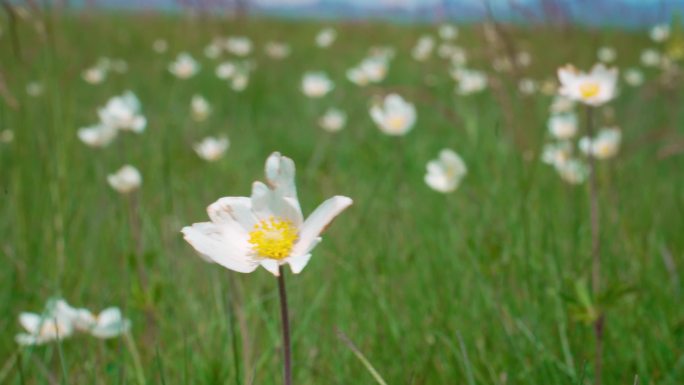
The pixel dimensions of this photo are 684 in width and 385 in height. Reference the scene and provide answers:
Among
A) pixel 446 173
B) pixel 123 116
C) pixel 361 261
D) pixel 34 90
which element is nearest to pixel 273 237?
pixel 361 261

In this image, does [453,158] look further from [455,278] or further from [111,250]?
[111,250]

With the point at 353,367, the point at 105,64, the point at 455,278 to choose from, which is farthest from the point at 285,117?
the point at 353,367

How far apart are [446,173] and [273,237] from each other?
1338 mm

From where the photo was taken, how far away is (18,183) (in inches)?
70.6

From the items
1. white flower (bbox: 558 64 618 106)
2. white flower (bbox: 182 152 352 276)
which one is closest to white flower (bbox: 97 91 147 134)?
white flower (bbox: 558 64 618 106)

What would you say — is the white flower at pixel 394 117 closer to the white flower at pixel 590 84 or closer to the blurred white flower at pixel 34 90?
the white flower at pixel 590 84

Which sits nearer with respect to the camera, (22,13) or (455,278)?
(455,278)

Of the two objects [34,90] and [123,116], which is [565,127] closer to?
[123,116]

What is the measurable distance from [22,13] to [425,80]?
349cm

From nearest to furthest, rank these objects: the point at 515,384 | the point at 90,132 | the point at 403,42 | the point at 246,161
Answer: the point at 515,384, the point at 90,132, the point at 246,161, the point at 403,42

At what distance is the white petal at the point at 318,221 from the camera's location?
0.74 m

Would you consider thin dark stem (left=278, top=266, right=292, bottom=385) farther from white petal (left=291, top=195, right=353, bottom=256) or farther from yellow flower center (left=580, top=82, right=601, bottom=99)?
yellow flower center (left=580, top=82, right=601, bottom=99)

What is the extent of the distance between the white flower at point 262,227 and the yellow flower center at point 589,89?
1.04m

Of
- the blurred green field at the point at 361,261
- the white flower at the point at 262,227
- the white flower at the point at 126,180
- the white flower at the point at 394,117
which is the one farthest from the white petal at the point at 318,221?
the white flower at the point at 394,117
